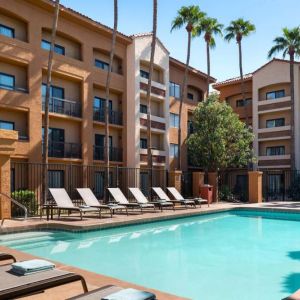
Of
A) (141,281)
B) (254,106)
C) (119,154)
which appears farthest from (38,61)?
(254,106)

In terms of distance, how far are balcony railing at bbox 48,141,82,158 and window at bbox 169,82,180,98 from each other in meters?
10.8

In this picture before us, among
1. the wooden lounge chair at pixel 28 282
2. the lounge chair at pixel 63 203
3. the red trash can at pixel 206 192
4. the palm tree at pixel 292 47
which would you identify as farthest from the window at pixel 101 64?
the wooden lounge chair at pixel 28 282

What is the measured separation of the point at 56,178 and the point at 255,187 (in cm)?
1198

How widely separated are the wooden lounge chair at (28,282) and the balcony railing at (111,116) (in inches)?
835

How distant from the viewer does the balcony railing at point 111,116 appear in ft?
82.3

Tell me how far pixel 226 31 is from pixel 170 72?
22.4ft

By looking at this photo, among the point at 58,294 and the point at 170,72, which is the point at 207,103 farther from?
the point at 58,294

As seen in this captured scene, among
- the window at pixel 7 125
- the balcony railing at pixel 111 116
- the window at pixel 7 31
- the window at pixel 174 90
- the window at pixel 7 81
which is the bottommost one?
the window at pixel 7 125

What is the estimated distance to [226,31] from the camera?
3356cm

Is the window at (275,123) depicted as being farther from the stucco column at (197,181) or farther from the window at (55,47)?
the window at (55,47)

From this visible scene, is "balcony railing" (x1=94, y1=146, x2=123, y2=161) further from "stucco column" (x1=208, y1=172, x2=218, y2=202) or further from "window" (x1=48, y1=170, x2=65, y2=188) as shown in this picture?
"stucco column" (x1=208, y1=172, x2=218, y2=202)

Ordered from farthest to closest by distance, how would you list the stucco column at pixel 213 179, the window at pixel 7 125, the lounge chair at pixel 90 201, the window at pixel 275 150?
the window at pixel 275 150
the stucco column at pixel 213 179
the window at pixel 7 125
the lounge chair at pixel 90 201

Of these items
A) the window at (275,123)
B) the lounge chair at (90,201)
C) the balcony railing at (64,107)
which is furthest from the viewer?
the window at (275,123)

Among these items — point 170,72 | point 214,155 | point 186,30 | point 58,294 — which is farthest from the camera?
point 170,72
